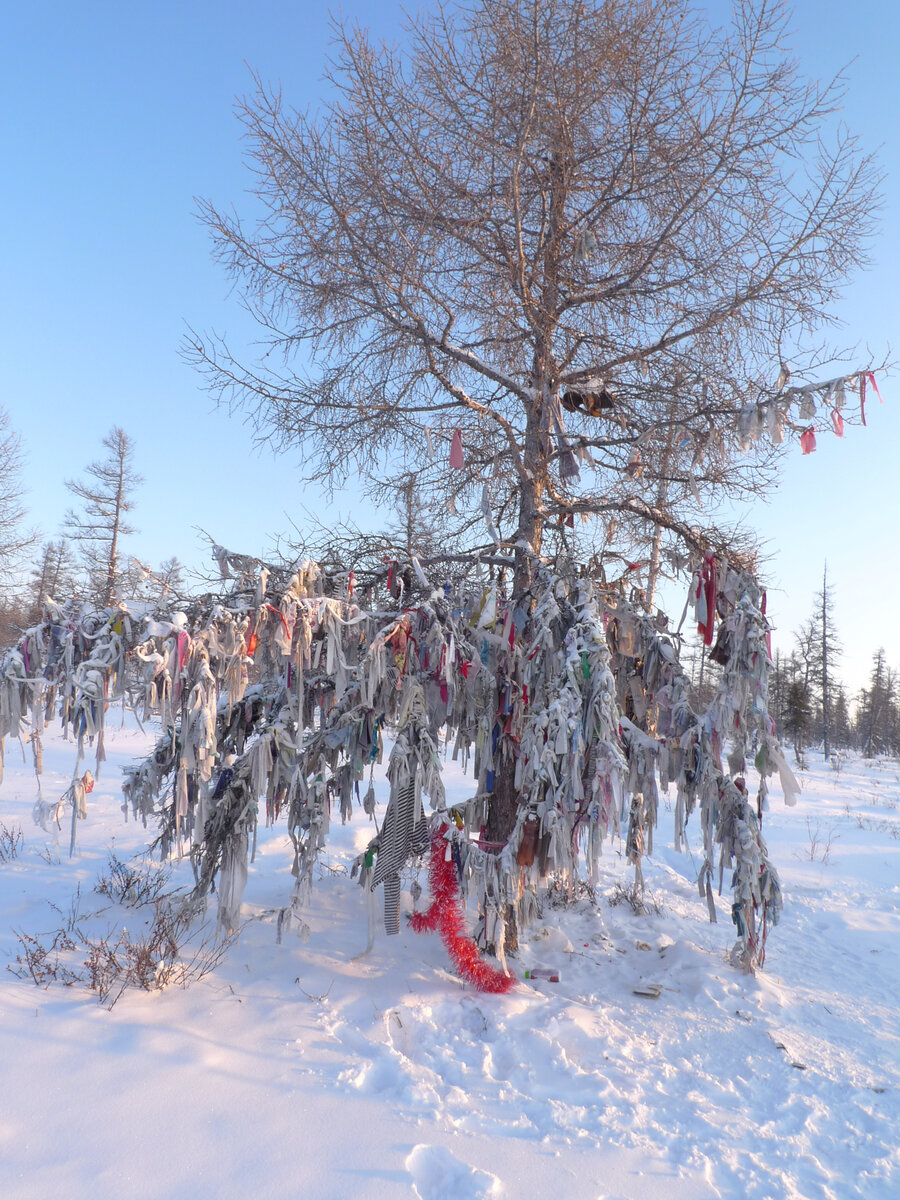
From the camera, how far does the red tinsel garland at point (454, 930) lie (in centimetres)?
399

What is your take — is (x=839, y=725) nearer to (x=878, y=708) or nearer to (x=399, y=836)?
(x=878, y=708)

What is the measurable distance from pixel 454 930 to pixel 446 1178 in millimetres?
1529

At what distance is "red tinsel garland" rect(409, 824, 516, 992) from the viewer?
399cm

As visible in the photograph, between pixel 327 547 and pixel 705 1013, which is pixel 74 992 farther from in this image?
pixel 705 1013

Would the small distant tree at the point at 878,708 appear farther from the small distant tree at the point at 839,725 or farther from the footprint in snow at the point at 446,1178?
the footprint in snow at the point at 446,1178

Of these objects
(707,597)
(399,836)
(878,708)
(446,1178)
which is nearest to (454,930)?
(399,836)

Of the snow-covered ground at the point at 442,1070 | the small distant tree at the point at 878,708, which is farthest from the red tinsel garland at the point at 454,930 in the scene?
the small distant tree at the point at 878,708

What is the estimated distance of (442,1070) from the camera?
336 centimetres

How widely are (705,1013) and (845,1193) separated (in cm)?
146

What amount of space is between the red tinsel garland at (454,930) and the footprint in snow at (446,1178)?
138cm

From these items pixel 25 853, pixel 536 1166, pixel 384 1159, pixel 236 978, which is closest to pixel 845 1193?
pixel 536 1166

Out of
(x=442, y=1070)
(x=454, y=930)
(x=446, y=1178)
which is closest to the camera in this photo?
(x=446, y=1178)

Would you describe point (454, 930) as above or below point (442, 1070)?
above

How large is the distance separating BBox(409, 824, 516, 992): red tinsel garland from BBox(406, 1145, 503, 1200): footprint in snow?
1.38 metres
